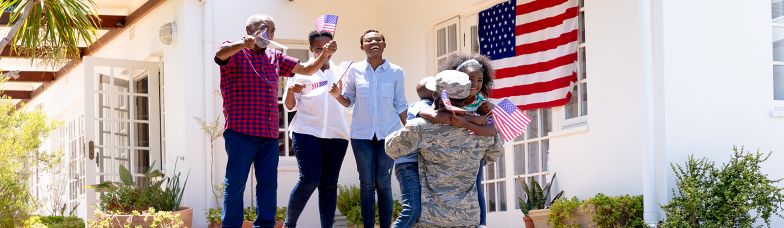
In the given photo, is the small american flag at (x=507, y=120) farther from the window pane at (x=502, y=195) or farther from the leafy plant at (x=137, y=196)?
the leafy plant at (x=137, y=196)

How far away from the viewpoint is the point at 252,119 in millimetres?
6922

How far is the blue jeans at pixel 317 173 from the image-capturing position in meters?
7.60

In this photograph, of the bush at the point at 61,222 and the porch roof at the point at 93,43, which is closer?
the bush at the point at 61,222

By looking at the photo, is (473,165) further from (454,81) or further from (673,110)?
(673,110)

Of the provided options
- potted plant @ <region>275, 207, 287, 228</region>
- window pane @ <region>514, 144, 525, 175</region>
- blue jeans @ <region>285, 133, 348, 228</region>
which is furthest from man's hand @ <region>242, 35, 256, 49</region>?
potted plant @ <region>275, 207, 287, 228</region>

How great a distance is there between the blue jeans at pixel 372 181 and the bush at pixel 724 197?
193 cm

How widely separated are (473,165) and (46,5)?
16.6ft

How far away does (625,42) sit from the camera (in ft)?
28.6

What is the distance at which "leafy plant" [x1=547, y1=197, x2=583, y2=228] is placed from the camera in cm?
863

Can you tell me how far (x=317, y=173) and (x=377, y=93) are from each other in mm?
736

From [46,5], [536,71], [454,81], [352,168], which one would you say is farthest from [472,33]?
[454,81]

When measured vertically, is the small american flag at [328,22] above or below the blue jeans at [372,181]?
above

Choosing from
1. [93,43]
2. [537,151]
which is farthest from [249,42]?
[93,43]

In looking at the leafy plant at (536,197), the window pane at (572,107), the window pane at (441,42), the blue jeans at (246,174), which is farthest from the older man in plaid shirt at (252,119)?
the window pane at (441,42)
